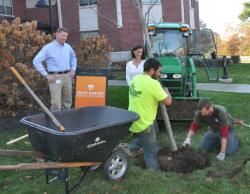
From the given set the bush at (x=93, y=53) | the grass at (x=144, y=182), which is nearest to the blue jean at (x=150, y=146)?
the grass at (x=144, y=182)

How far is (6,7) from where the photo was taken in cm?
2906

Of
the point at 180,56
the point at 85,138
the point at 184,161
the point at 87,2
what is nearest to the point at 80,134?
the point at 85,138

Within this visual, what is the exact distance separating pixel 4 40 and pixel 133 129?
575 cm

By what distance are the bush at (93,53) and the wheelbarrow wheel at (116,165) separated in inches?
466

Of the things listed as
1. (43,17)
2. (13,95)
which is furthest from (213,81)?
(43,17)

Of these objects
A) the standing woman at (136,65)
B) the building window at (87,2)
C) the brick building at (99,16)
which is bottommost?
the standing woman at (136,65)

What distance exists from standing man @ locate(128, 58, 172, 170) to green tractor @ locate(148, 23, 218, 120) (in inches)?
92.7

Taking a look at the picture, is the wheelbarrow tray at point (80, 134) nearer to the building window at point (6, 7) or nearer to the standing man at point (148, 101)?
the standing man at point (148, 101)

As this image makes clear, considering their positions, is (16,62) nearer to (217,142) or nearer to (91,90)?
(91,90)

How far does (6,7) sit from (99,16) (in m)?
6.34

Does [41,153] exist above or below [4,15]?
below

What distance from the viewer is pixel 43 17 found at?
1198 inches

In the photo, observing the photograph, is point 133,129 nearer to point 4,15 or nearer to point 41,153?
point 41,153

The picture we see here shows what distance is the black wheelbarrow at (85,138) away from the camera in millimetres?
4766
